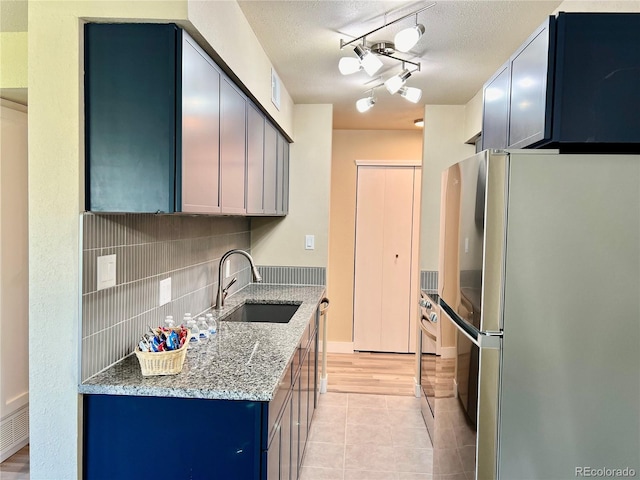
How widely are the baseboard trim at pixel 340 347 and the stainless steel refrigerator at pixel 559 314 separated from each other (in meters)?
3.36

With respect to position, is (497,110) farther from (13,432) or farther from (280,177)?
(13,432)

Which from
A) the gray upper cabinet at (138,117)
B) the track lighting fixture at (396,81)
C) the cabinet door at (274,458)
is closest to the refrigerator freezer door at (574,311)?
the cabinet door at (274,458)

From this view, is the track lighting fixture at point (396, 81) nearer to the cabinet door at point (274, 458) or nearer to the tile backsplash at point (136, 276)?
the tile backsplash at point (136, 276)

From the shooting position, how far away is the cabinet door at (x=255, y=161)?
2277 mm

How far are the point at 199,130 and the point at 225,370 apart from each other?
853 mm

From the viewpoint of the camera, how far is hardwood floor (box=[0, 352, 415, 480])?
12.5 ft

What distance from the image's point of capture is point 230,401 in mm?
1400

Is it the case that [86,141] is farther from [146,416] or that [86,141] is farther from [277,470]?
[277,470]

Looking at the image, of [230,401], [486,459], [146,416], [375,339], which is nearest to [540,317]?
[486,459]

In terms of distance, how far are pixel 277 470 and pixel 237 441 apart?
35 cm

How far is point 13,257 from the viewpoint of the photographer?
8.39 ft

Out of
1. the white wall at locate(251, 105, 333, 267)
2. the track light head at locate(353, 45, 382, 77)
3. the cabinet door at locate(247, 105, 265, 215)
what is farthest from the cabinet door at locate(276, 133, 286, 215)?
the track light head at locate(353, 45, 382, 77)

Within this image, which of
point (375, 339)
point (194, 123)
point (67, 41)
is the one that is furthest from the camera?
point (375, 339)

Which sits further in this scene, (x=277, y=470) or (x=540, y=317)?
(x=277, y=470)
